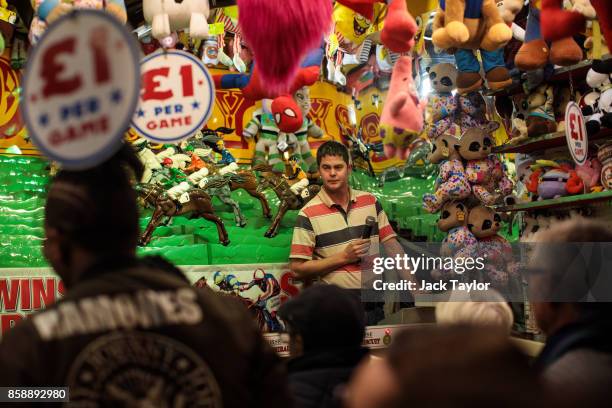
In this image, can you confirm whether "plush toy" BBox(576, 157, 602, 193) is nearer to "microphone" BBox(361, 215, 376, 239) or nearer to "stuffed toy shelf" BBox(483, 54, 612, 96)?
"stuffed toy shelf" BBox(483, 54, 612, 96)

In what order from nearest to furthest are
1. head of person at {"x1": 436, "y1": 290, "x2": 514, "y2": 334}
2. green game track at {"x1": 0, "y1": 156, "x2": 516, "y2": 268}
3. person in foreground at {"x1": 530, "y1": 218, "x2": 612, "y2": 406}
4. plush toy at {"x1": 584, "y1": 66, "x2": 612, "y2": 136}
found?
person in foreground at {"x1": 530, "y1": 218, "x2": 612, "y2": 406} → head of person at {"x1": 436, "y1": 290, "x2": 514, "y2": 334} → plush toy at {"x1": 584, "y1": 66, "x2": 612, "y2": 136} → green game track at {"x1": 0, "y1": 156, "x2": 516, "y2": 268}

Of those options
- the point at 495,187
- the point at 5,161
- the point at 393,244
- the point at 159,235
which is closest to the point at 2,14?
the point at 5,161

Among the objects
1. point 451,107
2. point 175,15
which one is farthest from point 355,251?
point 451,107

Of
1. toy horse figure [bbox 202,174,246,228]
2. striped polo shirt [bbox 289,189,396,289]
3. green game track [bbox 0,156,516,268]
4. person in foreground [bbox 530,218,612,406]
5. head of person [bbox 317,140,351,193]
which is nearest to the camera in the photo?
person in foreground [bbox 530,218,612,406]

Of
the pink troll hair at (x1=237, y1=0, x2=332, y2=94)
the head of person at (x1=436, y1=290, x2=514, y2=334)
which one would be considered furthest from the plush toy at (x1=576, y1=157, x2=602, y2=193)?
the head of person at (x1=436, y1=290, x2=514, y2=334)

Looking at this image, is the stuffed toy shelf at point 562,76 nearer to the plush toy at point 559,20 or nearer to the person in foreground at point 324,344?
the plush toy at point 559,20

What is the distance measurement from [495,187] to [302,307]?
3964 mm

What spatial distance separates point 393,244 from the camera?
4.37 meters

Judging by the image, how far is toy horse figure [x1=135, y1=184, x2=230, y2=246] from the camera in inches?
249

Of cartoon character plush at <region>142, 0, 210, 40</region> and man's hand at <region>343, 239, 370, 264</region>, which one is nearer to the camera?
cartoon character plush at <region>142, 0, 210, 40</region>

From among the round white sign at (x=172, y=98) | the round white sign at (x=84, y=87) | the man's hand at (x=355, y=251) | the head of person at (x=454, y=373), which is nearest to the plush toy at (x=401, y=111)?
the man's hand at (x=355, y=251)

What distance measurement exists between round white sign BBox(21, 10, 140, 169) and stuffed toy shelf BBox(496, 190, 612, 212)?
3.73 metres

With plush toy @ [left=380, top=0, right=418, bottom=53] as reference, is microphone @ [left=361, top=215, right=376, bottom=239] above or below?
below

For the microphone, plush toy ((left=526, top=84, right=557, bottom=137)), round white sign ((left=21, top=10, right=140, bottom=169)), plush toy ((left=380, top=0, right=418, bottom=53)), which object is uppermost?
plush toy ((left=380, top=0, right=418, bottom=53))
